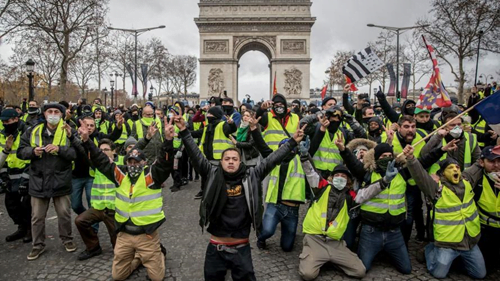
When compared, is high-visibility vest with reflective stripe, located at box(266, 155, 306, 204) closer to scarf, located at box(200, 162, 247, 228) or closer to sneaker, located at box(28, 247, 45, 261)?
scarf, located at box(200, 162, 247, 228)

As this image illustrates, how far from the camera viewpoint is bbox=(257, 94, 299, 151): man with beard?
5691 mm

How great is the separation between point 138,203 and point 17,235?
284cm

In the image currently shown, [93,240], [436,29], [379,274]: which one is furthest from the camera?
[436,29]

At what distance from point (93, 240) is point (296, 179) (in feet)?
9.76

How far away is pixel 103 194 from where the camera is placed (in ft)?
15.8

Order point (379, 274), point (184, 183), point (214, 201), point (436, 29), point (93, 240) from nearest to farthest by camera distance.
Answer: point (214, 201) < point (379, 274) < point (93, 240) < point (184, 183) < point (436, 29)

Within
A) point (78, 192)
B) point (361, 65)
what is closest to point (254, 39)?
point (361, 65)

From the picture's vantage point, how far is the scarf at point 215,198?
3.40 m

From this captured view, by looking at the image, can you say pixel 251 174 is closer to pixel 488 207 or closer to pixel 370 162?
pixel 370 162

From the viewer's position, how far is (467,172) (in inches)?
181

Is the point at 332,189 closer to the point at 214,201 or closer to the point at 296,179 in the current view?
the point at 296,179

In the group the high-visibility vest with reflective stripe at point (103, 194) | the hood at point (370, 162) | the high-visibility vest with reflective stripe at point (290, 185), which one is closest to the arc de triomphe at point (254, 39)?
the high-visibility vest with reflective stripe at point (290, 185)

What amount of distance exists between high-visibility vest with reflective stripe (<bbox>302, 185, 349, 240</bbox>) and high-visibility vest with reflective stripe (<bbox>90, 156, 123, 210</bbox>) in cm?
268

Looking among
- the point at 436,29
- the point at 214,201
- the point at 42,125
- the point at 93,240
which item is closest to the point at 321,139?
the point at 214,201
